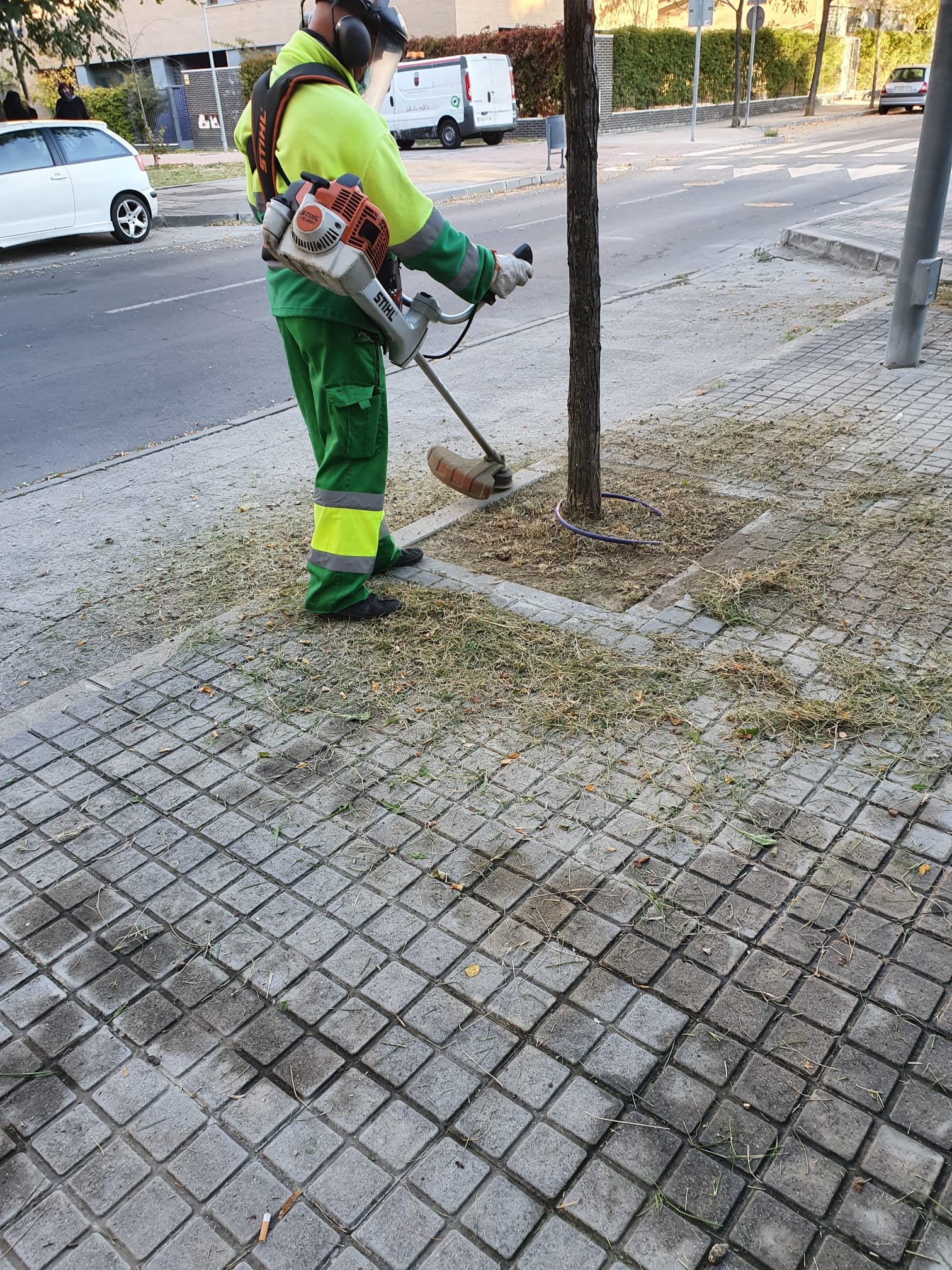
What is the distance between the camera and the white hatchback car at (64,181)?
1334 centimetres

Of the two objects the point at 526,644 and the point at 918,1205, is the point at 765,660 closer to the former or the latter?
the point at 526,644

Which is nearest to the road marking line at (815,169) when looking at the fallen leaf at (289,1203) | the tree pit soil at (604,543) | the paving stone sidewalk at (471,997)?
the tree pit soil at (604,543)

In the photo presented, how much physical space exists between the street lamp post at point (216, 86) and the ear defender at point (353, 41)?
33804 millimetres

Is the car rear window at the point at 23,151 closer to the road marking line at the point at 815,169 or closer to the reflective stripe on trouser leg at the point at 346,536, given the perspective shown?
the reflective stripe on trouser leg at the point at 346,536

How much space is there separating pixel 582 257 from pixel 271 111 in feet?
4.99

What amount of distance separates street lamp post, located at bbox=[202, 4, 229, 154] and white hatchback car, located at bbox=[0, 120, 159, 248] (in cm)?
2143

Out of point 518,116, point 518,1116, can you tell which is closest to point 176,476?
point 518,1116

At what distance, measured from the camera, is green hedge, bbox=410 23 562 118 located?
29.7 meters

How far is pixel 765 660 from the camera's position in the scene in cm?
370

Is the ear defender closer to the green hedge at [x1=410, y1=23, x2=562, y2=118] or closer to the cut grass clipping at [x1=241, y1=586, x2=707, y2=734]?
the cut grass clipping at [x1=241, y1=586, x2=707, y2=734]

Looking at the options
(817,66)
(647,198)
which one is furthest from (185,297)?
(817,66)

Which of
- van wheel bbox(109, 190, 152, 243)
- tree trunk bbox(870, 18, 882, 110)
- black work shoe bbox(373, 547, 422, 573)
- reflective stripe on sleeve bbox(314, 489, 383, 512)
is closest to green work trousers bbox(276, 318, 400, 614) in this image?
reflective stripe on sleeve bbox(314, 489, 383, 512)

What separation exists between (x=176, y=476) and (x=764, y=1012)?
16.3ft

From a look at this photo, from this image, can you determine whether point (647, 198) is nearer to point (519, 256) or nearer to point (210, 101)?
point (519, 256)
